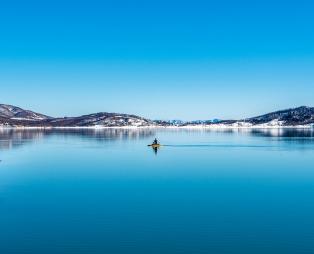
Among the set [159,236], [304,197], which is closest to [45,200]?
[159,236]

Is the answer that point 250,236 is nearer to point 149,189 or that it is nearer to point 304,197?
point 304,197

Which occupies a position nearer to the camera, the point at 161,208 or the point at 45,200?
the point at 161,208

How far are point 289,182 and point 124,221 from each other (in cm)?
1840

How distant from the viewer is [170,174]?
3978 centimetres

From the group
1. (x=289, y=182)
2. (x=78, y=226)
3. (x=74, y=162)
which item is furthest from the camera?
(x=74, y=162)

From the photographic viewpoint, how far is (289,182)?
1350 inches

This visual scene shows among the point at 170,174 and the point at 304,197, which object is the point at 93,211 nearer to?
the point at 304,197

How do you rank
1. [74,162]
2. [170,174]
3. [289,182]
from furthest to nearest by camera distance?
1. [74,162]
2. [170,174]
3. [289,182]

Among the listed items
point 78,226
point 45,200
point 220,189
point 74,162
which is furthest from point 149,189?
point 74,162

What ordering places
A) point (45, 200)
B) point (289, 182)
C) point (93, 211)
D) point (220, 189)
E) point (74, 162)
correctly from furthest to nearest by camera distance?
1. point (74, 162)
2. point (289, 182)
3. point (220, 189)
4. point (45, 200)
5. point (93, 211)

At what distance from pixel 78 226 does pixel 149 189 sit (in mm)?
11181

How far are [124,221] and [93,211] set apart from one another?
9.95ft

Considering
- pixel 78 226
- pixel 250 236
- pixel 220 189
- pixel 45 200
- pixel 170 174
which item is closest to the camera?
pixel 250 236

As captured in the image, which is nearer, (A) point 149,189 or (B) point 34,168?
(A) point 149,189
